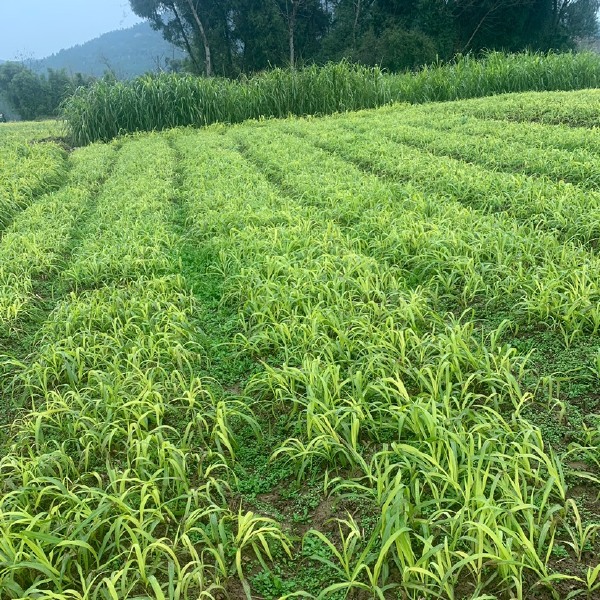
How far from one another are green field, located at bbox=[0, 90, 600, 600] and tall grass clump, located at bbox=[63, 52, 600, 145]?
9014 millimetres

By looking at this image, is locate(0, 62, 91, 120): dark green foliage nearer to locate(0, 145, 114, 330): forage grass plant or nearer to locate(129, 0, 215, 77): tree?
locate(129, 0, 215, 77): tree

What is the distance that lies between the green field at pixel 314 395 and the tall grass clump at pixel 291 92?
9.01 m

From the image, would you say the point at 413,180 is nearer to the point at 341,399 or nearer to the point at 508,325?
the point at 508,325

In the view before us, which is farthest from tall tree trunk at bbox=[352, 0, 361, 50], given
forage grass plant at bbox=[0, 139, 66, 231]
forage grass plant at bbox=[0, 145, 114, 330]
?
forage grass plant at bbox=[0, 145, 114, 330]

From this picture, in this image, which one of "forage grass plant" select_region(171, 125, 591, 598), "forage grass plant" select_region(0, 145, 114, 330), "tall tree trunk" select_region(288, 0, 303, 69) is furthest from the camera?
"tall tree trunk" select_region(288, 0, 303, 69)

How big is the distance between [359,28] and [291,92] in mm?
15155

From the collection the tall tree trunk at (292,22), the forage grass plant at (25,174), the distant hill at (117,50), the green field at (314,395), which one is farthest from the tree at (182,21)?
the distant hill at (117,50)

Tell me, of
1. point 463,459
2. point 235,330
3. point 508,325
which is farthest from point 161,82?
point 463,459

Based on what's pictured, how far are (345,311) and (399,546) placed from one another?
1921 millimetres

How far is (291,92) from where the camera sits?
14750 millimetres

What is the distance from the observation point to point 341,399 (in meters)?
2.64

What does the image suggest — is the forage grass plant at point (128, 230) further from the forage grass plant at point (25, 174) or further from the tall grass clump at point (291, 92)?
the tall grass clump at point (291, 92)

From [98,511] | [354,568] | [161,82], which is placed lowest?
[354,568]

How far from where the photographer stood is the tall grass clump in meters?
14.0
